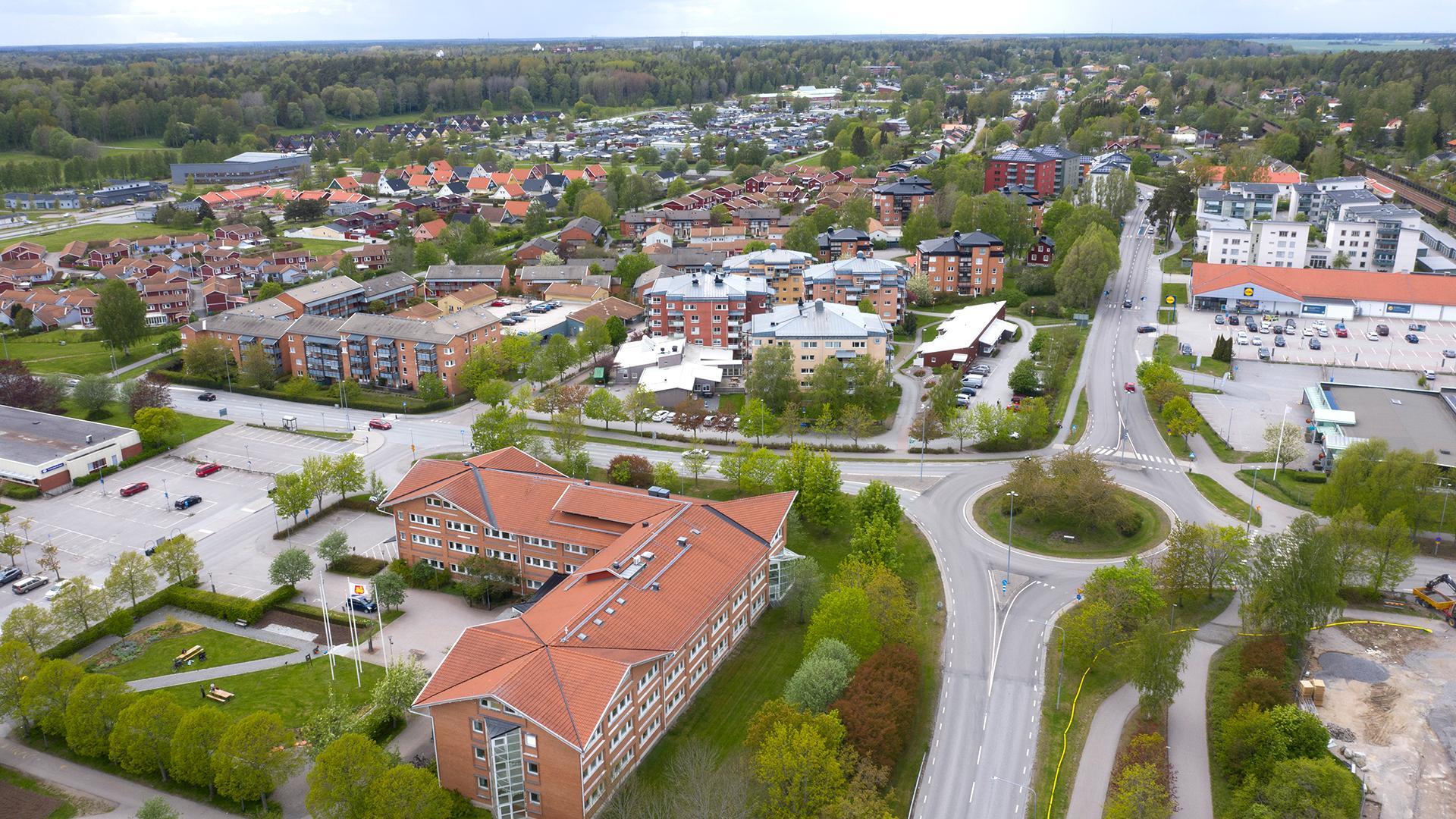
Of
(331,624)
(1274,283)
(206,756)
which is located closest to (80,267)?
(331,624)

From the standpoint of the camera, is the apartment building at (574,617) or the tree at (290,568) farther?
the tree at (290,568)

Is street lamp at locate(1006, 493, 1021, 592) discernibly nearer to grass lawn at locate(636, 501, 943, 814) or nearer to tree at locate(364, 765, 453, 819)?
grass lawn at locate(636, 501, 943, 814)

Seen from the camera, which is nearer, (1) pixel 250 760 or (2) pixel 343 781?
(2) pixel 343 781

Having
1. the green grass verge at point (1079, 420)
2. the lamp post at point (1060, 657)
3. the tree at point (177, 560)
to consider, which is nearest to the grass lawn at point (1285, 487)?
the green grass verge at point (1079, 420)

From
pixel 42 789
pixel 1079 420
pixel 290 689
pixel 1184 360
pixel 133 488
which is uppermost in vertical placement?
pixel 1184 360

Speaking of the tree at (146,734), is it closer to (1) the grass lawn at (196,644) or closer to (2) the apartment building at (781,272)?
(1) the grass lawn at (196,644)

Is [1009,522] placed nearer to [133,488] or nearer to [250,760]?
[250,760]

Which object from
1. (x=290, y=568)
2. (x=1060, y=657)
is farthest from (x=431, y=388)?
(x=1060, y=657)
